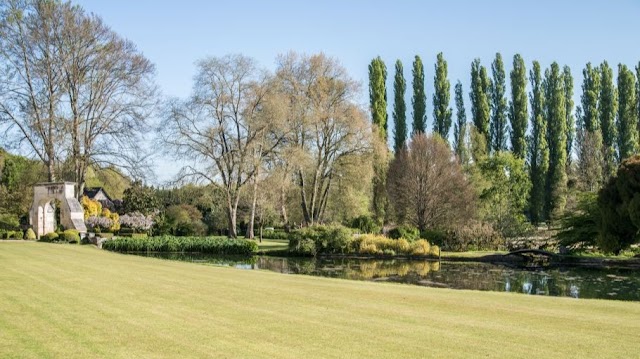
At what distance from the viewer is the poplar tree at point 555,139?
53.8 m

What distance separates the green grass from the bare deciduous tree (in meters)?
27.9

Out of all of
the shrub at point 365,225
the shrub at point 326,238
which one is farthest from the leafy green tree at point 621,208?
the shrub at point 365,225

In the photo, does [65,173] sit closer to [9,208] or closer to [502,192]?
[9,208]

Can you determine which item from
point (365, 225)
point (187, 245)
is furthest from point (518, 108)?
point (187, 245)

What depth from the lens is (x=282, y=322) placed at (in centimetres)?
909

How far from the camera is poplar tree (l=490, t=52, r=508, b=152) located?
5678cm

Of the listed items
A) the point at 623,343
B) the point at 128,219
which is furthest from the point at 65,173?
the point at 623,343

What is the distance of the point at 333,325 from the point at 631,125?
54893 mm

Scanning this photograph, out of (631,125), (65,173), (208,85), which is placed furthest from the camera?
(631,125)

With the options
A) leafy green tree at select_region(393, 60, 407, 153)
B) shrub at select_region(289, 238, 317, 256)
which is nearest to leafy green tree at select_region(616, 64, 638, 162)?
leafy green tree at select_region(393, 60, 407, 153)

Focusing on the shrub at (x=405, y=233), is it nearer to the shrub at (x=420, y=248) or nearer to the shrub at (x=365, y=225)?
the shrub at (x=420, y=248)

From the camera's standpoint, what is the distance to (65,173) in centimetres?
3712

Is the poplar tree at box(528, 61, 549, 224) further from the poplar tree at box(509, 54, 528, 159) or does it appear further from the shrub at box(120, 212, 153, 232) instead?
the shrub at box(120, 212, 153, 232)

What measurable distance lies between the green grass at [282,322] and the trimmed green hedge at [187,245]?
69.4ft
